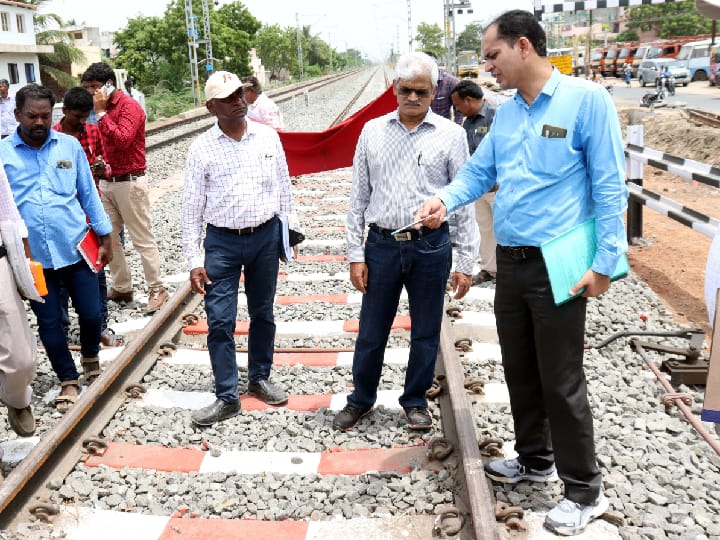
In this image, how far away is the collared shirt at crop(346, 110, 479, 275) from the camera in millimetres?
3861

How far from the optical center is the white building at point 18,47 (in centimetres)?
4125

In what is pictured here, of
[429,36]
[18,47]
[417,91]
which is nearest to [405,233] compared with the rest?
[417,91]

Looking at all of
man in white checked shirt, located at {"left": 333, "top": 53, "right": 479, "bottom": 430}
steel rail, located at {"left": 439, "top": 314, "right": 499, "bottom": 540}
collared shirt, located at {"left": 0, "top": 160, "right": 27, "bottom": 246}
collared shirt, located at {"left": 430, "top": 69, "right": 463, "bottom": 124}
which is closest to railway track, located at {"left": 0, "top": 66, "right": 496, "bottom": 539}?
steel rail, located at {"left": 439, "top": 314, "right": 499, "bottom": 540}

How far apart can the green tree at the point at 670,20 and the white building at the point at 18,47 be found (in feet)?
184

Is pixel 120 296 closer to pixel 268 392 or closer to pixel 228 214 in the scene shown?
pixel 268 392

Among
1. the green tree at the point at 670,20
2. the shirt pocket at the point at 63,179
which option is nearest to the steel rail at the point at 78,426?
the shirt pocket at the point at 63,179

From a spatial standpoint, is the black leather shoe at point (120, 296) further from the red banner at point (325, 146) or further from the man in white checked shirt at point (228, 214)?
the red banner at point (325, 146)

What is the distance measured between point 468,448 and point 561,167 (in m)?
1.47

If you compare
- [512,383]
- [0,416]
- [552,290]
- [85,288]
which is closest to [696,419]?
[512,383]

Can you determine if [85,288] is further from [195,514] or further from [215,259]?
[195,514]

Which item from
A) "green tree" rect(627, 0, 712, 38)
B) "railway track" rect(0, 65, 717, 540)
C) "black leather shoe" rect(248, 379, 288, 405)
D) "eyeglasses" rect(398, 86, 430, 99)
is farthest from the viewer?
"green tree" rect(627, 0, 712, 38)

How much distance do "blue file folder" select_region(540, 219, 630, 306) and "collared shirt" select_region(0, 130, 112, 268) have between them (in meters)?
3.23

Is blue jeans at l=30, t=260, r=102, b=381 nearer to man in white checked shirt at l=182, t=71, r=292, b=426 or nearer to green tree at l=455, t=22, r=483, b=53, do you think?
man in white checked shirt at l=182, t=71, r=292, b=426

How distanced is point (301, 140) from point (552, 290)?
617 centimetres
